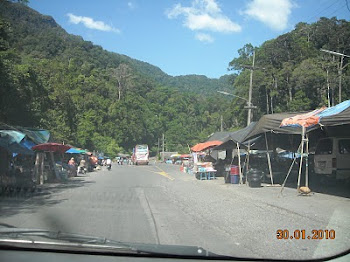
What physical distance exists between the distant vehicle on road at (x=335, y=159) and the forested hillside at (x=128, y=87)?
15426 mm

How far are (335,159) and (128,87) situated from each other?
93.8 metres

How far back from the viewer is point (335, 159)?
616 inches

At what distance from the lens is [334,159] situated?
15.7m

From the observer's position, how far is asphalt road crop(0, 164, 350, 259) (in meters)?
6.45

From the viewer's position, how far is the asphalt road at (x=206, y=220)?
6.45 m

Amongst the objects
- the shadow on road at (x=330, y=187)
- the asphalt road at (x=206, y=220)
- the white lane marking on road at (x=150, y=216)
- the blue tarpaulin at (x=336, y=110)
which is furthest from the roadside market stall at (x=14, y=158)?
the shadow on road at (x=330, y=187)

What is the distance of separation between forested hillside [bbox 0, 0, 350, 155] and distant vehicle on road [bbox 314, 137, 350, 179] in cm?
1543

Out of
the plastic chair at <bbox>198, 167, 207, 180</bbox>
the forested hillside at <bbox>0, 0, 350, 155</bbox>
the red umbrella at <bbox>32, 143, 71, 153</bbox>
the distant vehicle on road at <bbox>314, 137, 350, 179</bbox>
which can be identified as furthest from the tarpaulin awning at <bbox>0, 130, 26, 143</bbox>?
the distant vehicle on road at <bbox>314, 137, 350, 179</bbox>

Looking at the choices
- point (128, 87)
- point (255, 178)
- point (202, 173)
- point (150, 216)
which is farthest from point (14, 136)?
point (128, 87)

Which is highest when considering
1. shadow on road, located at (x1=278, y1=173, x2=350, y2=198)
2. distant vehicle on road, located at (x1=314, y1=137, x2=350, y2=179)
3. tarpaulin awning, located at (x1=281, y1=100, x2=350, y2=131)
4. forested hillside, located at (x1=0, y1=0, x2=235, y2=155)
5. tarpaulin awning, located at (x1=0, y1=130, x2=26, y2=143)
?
forested hillside, located at (x1=0, y1=0, x2=235, y2=155)

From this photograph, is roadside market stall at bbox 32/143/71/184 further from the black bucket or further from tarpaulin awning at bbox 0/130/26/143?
the black bucket

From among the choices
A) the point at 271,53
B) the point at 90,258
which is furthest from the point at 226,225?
the point at 271,53

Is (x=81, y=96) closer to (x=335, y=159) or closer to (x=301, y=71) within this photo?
(x=301, y=71)

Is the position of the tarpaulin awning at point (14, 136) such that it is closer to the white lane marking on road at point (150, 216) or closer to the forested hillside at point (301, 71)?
the white lane marking on road at point (150, 216)
